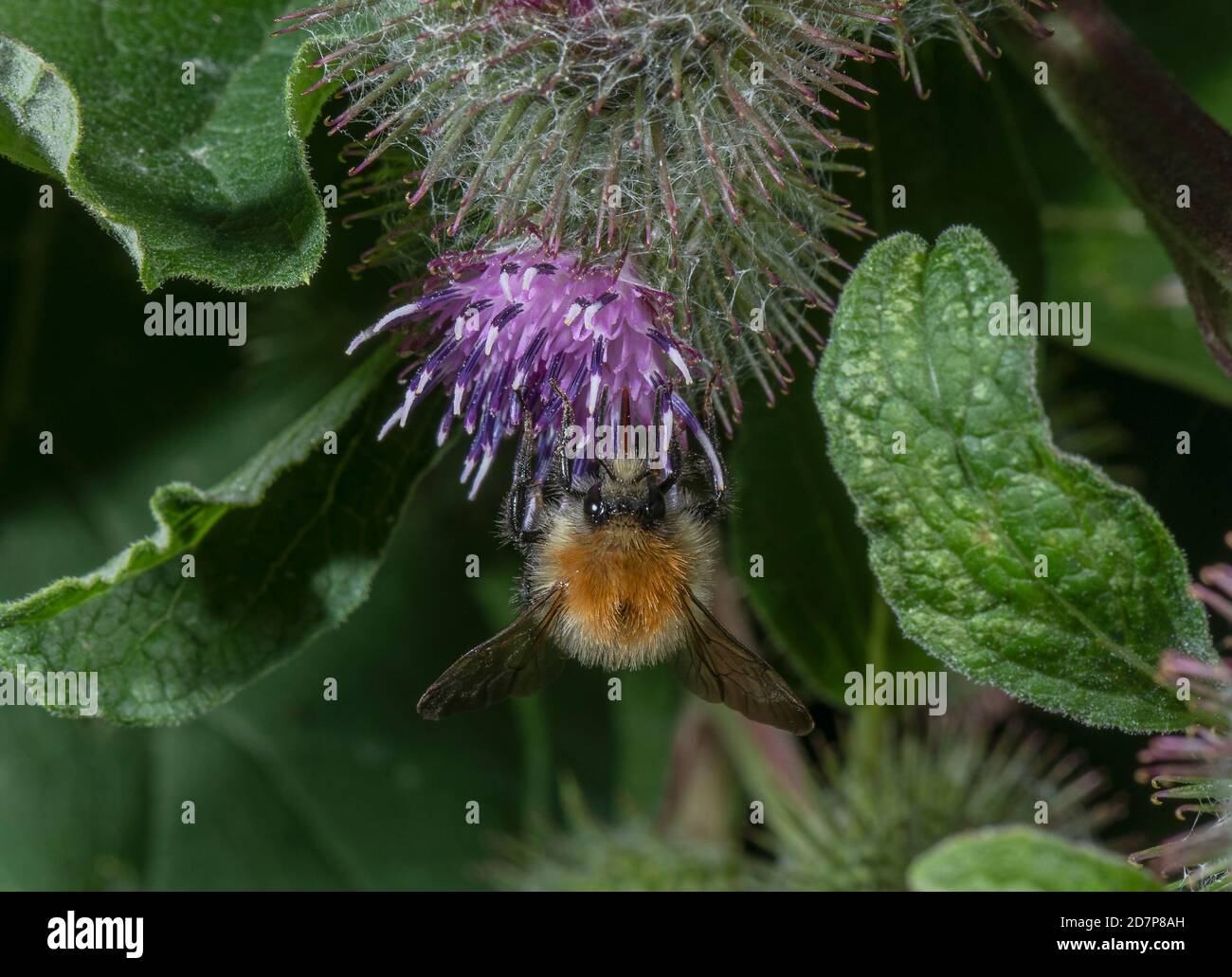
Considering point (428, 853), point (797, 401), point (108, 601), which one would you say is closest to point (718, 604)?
point (797, 401)

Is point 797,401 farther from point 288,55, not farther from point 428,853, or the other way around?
point 428,853

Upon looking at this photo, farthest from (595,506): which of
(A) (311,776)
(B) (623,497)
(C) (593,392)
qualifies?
(A) (311,776)
